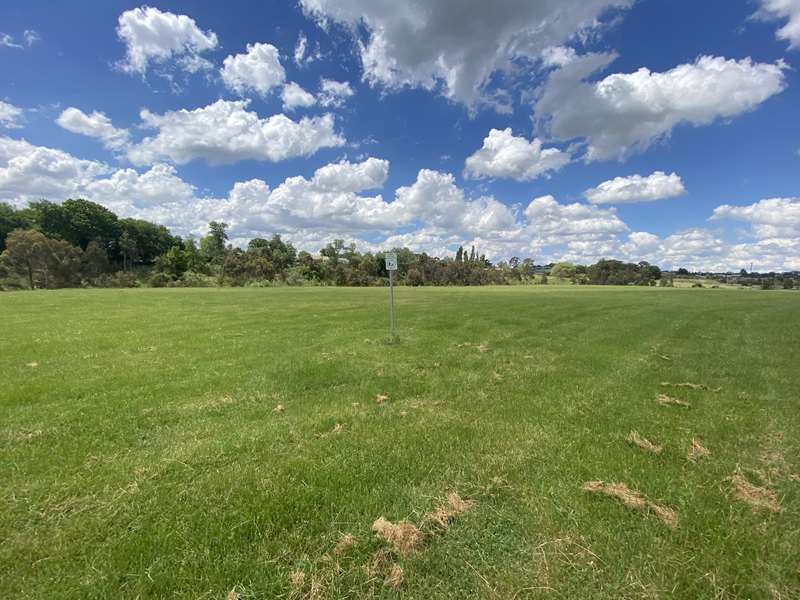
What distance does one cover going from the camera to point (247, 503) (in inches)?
153

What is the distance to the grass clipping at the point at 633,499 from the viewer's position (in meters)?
3.71

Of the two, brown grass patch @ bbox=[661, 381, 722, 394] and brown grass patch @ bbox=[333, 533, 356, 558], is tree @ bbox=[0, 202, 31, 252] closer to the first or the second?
brown grass patch @ bbox=[333, 533, 356, 558]

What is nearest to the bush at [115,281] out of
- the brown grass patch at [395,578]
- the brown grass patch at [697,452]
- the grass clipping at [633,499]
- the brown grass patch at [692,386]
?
the brown grass patch at [692,386]

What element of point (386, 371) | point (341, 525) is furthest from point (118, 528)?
point (386, 371)

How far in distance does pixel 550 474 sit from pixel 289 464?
3240 millimetres

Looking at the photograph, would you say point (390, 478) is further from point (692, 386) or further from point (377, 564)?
point (692, 386)

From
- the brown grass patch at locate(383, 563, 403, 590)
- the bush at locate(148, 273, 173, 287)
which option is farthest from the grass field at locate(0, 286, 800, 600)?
the bush at locate(148, 273, 173, 287)

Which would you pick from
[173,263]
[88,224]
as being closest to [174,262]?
[173,263]

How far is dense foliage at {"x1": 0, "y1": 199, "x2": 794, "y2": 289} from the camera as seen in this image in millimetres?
65250

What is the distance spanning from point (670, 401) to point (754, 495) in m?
3.40

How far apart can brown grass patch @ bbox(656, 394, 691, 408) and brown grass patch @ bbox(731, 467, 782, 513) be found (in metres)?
2.83

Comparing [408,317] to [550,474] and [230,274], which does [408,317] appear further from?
[230,274]

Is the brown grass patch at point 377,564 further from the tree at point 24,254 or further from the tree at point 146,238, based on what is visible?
the tree at point 146,238

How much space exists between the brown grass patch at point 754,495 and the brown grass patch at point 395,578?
3798mm
